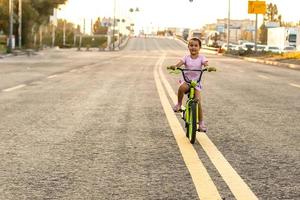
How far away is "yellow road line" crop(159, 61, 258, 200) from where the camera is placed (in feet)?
15.6

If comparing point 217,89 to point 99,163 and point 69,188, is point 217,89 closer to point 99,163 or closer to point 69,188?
point 99,163

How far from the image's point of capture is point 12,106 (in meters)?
11.2

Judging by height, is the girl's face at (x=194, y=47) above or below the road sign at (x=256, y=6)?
below

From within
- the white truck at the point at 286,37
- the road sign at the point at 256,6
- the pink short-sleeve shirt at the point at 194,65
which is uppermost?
the road sign at the point at 256,6

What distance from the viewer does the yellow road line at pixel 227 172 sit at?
15.6ft

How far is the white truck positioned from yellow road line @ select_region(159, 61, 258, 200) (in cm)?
10191

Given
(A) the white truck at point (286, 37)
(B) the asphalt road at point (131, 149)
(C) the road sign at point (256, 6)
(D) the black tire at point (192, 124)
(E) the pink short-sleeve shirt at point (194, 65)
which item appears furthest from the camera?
(A) the white truck at point (286, 37)

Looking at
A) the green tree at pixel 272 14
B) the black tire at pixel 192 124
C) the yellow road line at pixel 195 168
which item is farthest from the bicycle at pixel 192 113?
the green tree at pixel 272 14

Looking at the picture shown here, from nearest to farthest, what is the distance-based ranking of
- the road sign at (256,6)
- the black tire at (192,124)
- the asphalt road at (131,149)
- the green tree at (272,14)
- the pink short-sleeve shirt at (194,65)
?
A: 1. the asphalt road at (131,149)
2. the black tire at (192,124)
3. the pink short-sleeve shirt at (194,65)
4. the road sign at (256,6)
5. the green tree at (272,14)

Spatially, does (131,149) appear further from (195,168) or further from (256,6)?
(256,6)

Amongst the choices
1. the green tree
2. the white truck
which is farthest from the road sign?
the green tree

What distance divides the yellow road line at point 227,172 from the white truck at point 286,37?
4012 inches

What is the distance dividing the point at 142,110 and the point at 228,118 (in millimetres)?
1741

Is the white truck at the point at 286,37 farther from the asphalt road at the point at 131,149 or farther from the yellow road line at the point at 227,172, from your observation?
the yellow road line at the point at 227,172
